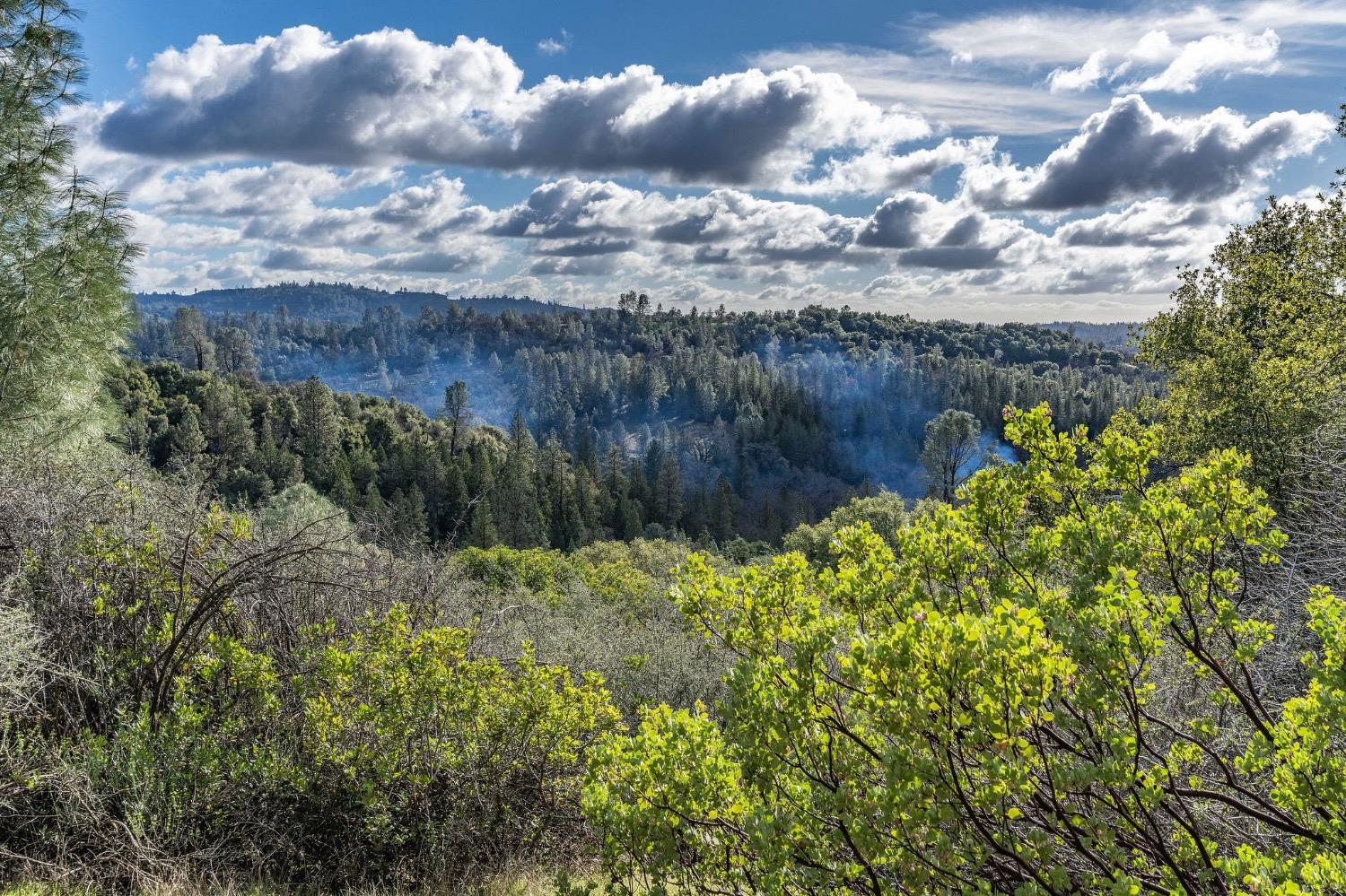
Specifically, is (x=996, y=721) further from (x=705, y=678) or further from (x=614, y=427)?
(x=614, y=427)

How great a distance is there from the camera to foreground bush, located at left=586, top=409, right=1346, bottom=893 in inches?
94.3

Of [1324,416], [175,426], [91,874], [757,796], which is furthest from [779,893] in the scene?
→ [175,426]

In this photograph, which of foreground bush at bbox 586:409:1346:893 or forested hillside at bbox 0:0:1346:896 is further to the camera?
forested hillside at bbox 0:0:1346:896

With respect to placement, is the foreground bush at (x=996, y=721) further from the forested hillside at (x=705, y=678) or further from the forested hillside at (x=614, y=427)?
the forested hillside at (x=614, y=427)

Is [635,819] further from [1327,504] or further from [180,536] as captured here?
[1327,504]

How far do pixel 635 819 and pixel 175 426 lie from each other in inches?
2752

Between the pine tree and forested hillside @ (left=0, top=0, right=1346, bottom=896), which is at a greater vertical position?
the pine tree

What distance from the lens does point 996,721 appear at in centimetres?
239

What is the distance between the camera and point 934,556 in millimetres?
3193

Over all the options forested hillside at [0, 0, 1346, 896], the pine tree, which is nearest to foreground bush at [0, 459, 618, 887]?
forested hillside at [0, 0, 1346, 896]

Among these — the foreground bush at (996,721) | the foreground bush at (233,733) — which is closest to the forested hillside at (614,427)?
the foreground bush at (996,721)

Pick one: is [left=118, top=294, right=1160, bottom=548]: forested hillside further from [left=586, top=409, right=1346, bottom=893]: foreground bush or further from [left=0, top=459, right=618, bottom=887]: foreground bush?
[left=0, top=459, right=618, bottom=887]: foreground bush

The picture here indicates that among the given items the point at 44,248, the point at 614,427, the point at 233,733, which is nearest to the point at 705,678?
the point at 233,733

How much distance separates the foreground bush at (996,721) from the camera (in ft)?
7.86
